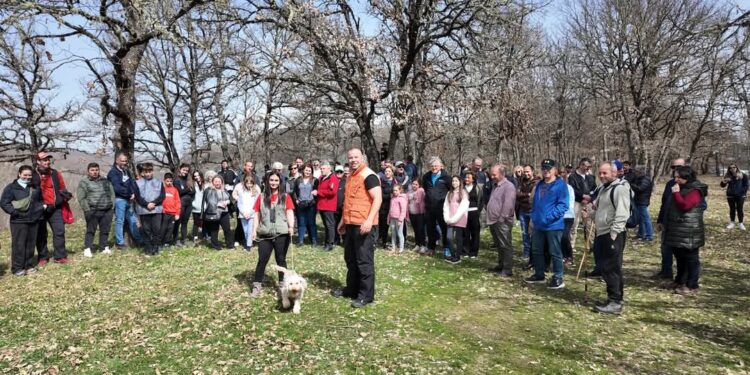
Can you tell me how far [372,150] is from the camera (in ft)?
48.6

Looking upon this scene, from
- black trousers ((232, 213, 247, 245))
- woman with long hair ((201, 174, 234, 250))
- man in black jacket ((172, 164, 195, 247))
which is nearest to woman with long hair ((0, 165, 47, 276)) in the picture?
man in black jacket ((172, 164, 195, 247))

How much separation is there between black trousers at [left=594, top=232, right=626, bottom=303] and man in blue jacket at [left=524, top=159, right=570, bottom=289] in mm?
884

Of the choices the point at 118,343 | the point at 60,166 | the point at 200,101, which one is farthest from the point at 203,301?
the point at 200,101

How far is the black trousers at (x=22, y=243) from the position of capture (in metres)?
8.16

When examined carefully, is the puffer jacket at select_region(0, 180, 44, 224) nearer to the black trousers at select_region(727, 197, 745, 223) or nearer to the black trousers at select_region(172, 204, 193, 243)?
the black trousers at select_region(172, 204, 193, 243)

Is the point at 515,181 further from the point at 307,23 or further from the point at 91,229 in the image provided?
the point at 91,229

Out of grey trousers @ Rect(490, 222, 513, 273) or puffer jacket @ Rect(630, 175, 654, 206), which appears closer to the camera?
grey trousers @ Rect(490, 222, 513, 273)

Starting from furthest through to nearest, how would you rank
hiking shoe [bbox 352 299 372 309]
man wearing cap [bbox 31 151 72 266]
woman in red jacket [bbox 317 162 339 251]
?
woman in red jacket [bbox 317 162 339 251], man wearing cap [bbox 31 151 72 266], hiking shoe [bbox 352 299 372 309]

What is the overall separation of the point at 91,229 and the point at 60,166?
1118cm

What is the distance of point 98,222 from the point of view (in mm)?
9570

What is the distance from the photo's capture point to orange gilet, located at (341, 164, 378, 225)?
20.4 ft

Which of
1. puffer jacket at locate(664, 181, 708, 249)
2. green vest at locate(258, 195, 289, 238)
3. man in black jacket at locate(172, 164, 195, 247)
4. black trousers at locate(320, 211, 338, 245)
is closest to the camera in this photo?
green vest at locate(258, 195, 289, 238)

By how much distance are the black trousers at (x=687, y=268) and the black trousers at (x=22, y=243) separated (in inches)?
451

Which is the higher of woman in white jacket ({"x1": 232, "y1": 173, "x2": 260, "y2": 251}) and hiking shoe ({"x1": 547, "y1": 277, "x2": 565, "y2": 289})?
woman in white jacket ({"x1": 232, "y1": 173, "x2": 260, "y2": 251})
